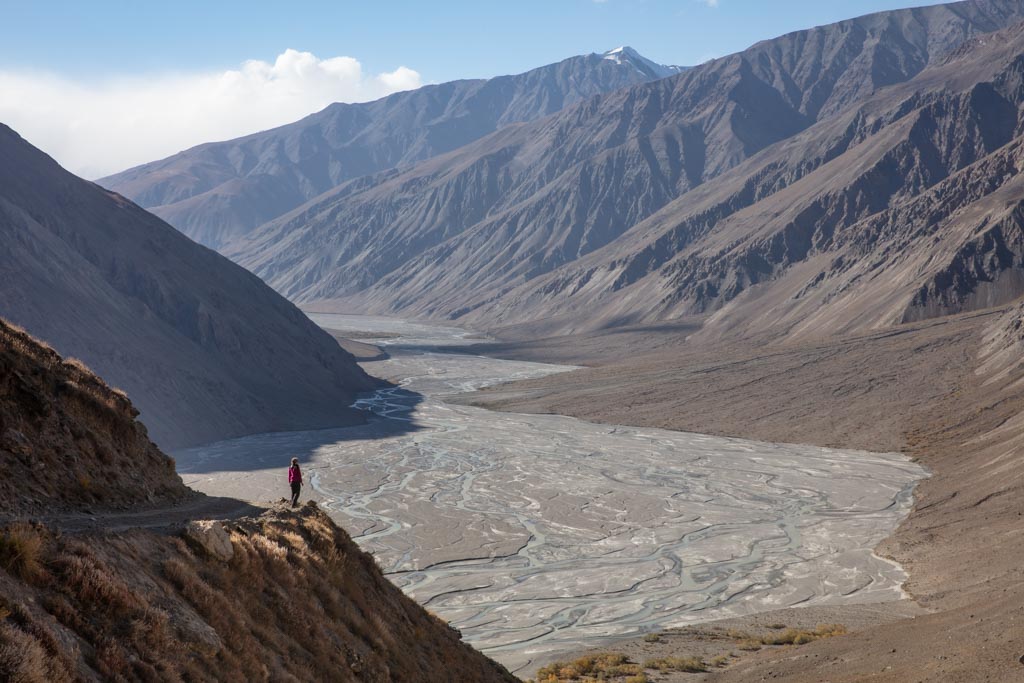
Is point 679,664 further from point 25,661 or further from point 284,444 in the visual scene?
point 284,444

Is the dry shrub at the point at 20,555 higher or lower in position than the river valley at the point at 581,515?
higher

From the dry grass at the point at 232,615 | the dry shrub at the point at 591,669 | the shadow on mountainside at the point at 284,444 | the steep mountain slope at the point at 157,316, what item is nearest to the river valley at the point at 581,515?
the shadow on mountainside at the point at 284,444

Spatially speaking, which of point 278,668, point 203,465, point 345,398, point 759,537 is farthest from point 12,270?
point 278,668

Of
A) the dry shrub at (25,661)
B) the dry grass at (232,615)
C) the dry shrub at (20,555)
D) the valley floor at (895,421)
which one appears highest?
the dry shrub at (20,555)

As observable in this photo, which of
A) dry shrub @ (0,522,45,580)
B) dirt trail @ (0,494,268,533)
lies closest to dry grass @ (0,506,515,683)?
dry shrub @ (0,522,45,580)

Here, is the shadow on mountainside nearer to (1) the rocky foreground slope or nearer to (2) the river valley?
(2) the river valley

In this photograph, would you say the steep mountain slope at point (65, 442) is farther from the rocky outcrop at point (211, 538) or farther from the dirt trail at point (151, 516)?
the rocky outcrop at point (211, 538)
